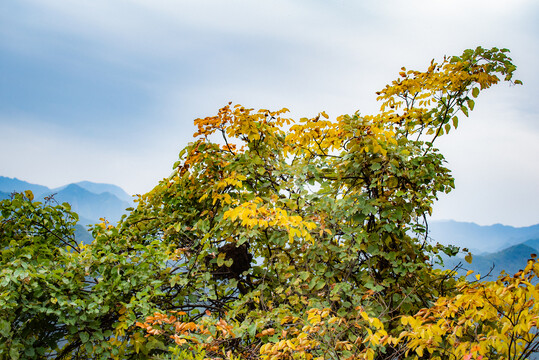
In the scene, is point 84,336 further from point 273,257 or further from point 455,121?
point 455,121

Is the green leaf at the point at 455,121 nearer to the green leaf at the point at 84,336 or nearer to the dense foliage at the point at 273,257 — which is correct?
the dense foliage at the point at 273,257

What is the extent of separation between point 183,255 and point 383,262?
2041 millimetres

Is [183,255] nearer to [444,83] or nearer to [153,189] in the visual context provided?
[153,189]

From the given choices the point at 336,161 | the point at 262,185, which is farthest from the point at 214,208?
the point at 336,161

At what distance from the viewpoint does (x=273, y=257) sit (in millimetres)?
3654

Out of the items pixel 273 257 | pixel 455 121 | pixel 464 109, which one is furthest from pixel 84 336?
pixel 464 109

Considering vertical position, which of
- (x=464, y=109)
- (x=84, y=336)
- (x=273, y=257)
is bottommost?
(x=84, y=336)

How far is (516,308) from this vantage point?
206 centimetres

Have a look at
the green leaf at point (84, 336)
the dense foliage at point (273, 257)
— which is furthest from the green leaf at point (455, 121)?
the green leaf at point (84, 336)

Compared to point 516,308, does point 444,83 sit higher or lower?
higher

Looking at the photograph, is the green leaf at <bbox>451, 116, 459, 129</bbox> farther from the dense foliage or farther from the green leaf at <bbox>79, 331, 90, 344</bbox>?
the green leaf at <bbox>79, 331, 90, 344</bbox>

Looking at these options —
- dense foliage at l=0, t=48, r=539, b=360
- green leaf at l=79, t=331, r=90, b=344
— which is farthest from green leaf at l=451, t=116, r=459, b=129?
green leaf at l=79, t=331, r=90, b=344

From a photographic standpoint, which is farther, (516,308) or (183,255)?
(183,255)

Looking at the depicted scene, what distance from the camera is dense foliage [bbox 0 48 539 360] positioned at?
9.50ft
